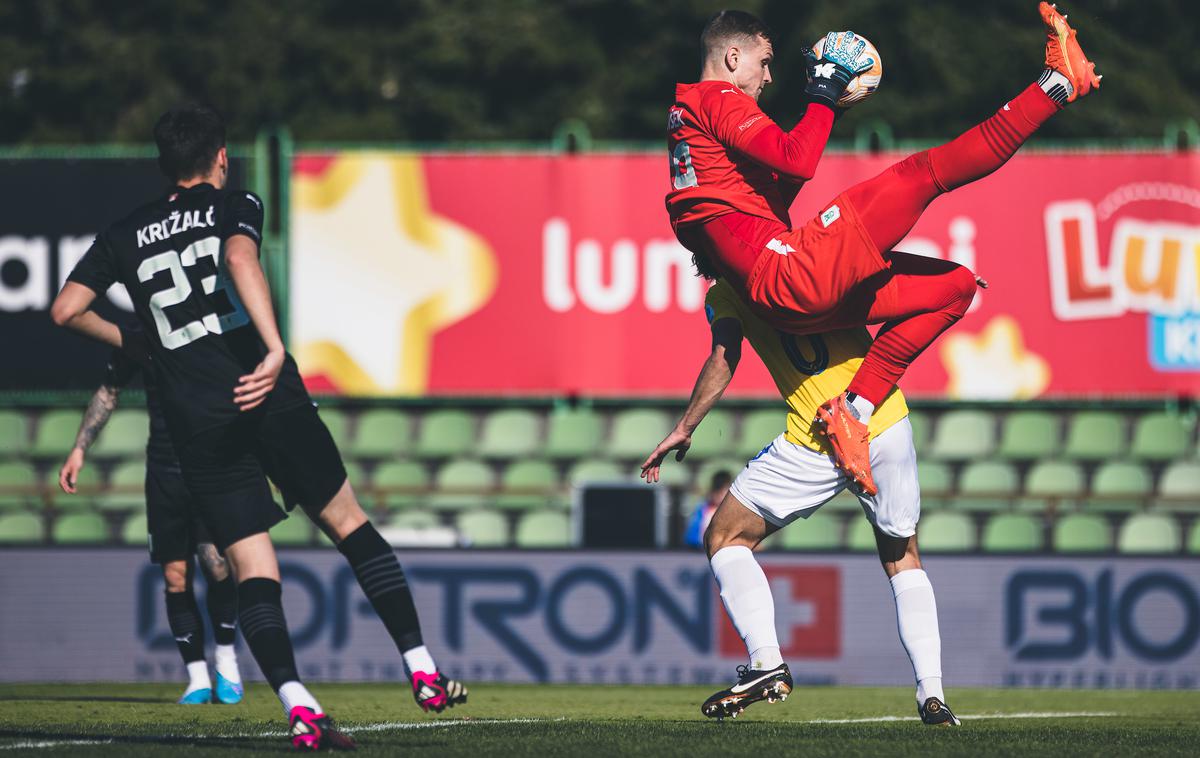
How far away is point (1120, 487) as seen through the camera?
15.2m

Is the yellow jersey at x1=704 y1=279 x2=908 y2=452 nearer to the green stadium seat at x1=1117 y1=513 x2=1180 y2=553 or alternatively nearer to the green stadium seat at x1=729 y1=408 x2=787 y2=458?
the green stadium seat at x1=1117 y1=513 x2=1180 y2=553

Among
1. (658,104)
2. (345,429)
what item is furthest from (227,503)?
(658,104)

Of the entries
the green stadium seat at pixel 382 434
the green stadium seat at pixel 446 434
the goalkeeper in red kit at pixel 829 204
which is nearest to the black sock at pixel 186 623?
the goalkeeper in red kit at pixel 829 204

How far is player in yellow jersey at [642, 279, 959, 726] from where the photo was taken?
6.13 m

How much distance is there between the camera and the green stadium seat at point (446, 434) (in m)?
15.9

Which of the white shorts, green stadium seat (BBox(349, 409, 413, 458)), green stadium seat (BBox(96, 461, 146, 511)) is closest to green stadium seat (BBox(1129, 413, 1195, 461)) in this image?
green stadium seat (BBox(349, 409, 413, 458))

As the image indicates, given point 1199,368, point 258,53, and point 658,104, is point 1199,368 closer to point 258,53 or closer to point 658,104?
point 658,104

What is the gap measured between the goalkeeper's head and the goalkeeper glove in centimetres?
20

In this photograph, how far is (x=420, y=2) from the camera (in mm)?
21109

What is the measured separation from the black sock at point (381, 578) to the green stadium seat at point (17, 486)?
10.2 meters

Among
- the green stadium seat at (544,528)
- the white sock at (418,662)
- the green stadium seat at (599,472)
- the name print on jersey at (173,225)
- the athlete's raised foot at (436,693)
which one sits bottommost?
the athlete's raised foot at (436,693)

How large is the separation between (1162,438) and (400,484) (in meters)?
6.94

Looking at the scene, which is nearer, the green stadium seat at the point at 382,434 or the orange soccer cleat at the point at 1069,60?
the orange soccer cleat at the point at 1069,60

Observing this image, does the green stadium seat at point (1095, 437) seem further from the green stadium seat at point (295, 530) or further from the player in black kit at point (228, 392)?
the player in black kit at point (228, 392)
